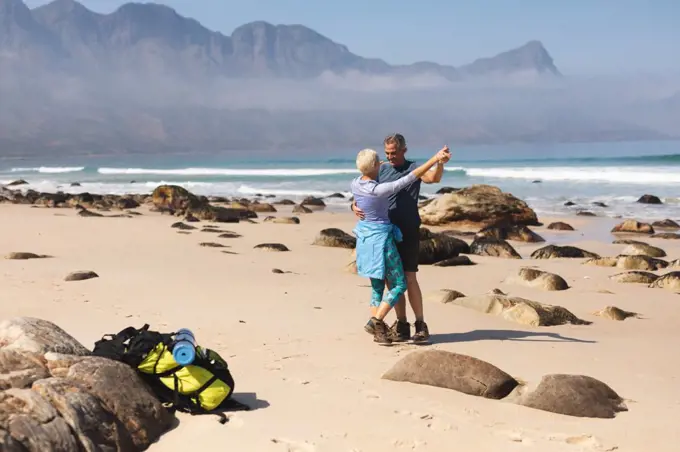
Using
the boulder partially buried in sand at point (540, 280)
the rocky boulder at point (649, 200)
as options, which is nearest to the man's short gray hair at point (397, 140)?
the boulder partially buried in sand at point (540, 280)

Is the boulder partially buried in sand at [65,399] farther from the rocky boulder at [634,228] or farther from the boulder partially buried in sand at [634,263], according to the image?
the rocky boulder at [634,228]

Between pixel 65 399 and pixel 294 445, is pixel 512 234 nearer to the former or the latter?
pixel 294 445

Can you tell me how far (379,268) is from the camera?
705cm

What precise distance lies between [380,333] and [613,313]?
11.1 ft

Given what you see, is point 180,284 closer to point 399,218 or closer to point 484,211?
point 399,218

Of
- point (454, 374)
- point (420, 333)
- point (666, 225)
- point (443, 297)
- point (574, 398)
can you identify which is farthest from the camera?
point (666, 225)

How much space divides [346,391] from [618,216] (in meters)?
21.2

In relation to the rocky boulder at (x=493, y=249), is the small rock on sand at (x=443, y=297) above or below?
above

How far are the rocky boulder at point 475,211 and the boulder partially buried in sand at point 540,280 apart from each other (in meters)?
10.4

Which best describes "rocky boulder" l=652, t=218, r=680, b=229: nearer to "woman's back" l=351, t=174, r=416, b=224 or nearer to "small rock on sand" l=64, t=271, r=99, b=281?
"small rock on sand" l=64, t=271, r=99, b=281

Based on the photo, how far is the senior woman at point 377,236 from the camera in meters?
7.00

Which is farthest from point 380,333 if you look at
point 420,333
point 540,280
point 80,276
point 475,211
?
point 475,211

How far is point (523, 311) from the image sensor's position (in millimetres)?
8633

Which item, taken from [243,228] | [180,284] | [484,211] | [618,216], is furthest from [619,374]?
[618,216]
